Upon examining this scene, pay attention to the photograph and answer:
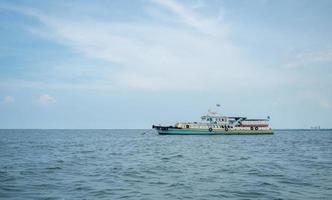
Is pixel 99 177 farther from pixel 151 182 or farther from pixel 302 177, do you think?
pixel 302 177

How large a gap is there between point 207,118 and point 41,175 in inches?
2970

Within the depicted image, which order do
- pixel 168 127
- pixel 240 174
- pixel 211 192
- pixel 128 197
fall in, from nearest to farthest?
pixel 128 197, pixel 211 192, pixel 240 174, pixel 168 127

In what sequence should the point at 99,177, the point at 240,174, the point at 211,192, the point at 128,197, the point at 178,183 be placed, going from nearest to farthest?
1. the point at 128,197
2. the point at 211,192
3. the point at 178,183
4. the point at 99,177
5. the point at 240,174

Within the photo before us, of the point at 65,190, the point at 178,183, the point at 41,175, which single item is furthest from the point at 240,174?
the point at 41,175

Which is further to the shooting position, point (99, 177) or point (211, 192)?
point (99, 177)

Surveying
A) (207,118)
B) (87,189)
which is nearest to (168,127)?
(207,118)

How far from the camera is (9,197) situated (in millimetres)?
15586

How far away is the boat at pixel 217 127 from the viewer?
90.6 meters

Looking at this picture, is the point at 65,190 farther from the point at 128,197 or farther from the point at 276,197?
the point at 276,197

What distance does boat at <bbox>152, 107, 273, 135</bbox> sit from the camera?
9062 centimetres

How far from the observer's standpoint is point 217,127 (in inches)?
3671

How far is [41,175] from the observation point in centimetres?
2266

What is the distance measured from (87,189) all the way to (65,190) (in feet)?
3.86

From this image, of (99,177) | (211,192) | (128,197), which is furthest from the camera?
(99,177)
